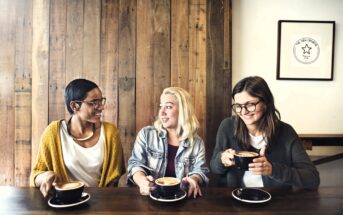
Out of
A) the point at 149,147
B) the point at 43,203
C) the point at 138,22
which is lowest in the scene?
the point at 43,203

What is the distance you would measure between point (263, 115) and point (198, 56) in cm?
78

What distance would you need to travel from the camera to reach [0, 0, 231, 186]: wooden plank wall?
2.13m

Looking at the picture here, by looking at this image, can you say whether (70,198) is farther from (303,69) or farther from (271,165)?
(303,69)

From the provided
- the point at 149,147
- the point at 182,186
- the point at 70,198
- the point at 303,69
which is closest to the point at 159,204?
the point at 182,186

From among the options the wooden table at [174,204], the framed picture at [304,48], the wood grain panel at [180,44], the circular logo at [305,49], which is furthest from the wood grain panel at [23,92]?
the circular logo at [305,49]

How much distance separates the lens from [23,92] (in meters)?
2.16

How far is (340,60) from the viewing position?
232 cm

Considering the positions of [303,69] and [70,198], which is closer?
[70,198]

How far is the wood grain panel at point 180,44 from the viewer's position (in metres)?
2.15

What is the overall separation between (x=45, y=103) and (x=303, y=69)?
7.04 feet

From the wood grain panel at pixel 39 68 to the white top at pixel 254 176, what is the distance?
1582 millimetres

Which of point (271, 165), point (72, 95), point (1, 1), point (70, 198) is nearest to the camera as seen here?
point (70, 198)

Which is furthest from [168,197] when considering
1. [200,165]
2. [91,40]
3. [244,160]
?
[91,40]

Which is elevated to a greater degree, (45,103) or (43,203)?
(45,103)
